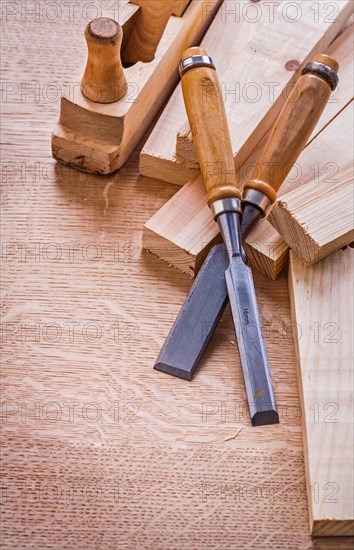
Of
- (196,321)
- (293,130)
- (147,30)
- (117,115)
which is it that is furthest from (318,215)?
(147,30)

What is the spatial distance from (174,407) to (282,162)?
39 centimetres

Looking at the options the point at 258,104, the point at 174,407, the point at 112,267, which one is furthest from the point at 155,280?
the point at 258,104

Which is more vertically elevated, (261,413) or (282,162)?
(282,162)

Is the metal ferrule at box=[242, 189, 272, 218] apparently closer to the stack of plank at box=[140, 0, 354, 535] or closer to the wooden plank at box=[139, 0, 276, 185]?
the stack of plank at box=[140, 0, 354, 535]

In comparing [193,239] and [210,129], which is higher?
[210,129]

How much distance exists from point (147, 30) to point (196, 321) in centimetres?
54

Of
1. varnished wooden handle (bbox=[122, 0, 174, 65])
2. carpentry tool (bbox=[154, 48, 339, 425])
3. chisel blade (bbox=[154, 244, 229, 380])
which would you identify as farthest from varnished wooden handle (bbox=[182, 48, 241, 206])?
varnished wooden handle (bbox=[122, 0, 174, 65])

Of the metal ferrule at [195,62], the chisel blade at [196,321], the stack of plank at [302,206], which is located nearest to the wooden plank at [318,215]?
the stack of plank at [302,206]

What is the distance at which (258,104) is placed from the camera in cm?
144

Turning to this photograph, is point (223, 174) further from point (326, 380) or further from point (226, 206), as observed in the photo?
point (326, 380)

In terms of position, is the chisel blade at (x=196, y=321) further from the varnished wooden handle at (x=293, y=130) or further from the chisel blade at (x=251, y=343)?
the varnished wooden handle at (x=293, y=130)

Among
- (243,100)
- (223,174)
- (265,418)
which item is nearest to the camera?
(265,418)

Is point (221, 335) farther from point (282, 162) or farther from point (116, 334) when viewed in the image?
point (282, 162)

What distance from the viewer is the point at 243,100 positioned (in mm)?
1445
